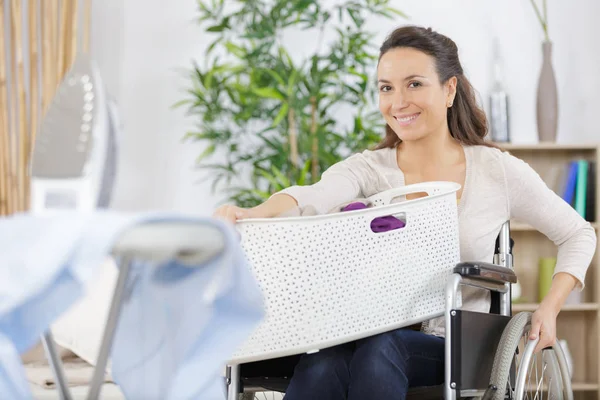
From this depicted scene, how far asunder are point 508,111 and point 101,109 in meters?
2.93

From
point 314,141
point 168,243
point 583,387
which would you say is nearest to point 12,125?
point 314,141

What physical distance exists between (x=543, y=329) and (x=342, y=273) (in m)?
0.49

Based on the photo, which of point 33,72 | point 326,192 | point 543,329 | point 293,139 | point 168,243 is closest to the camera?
point 168,243

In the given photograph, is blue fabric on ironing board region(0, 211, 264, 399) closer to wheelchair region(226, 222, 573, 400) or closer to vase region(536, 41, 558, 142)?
wheelchair region(226, 222, 573, 400)

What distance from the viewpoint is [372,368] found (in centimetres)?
154

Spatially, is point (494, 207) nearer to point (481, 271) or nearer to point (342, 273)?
point (481, 271)

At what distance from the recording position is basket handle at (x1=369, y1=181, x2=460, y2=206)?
5.63ft

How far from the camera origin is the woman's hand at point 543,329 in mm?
1706

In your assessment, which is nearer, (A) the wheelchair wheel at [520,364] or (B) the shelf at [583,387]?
(A) the wheelchair wheel at [520,364]

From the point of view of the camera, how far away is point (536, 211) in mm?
1890

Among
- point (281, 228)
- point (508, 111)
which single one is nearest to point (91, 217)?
point (281, 228)

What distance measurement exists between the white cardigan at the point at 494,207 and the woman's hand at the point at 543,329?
124 millimetres

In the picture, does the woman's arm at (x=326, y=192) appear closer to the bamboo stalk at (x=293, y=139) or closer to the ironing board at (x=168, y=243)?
the ironing board at (x=168, y=243)

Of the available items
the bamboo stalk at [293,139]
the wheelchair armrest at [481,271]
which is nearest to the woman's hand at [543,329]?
the wheelchair armrest at [481,271]
